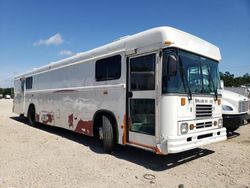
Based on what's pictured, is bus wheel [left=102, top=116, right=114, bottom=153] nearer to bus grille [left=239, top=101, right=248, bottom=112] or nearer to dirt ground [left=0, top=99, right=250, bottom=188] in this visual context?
dirt ground [left=0, top=99, right=250, bottom=188]

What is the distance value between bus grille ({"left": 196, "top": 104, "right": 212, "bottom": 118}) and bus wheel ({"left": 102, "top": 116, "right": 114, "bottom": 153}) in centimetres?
225

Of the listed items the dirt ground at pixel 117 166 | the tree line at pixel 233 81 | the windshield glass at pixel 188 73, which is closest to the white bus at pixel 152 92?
the windshield glass at pixel 188 73

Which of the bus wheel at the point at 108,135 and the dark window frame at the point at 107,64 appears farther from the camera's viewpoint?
the bus wheel at the point at 108,135

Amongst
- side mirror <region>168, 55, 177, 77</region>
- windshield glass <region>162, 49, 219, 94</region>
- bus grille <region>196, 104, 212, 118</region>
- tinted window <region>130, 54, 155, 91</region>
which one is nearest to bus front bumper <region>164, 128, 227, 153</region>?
bus grille <region>196, 104, 212, 118</region>

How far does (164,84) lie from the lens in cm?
532

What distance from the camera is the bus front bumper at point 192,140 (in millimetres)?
5172

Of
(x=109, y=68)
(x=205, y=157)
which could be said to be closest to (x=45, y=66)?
(x=109, y=68)

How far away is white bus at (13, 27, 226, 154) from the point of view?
534 cm

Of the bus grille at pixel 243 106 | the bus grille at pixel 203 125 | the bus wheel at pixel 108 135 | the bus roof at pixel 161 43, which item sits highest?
the bus roof at pixel 161 43

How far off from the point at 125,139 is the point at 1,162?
2981mm

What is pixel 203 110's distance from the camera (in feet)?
19.9

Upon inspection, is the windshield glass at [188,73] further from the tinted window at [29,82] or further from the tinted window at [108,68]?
the tinted window at [29,82]

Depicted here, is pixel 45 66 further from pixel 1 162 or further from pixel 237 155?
pixel 237 155

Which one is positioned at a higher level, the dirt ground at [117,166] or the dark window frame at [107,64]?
the dark window frame at [107,64]
